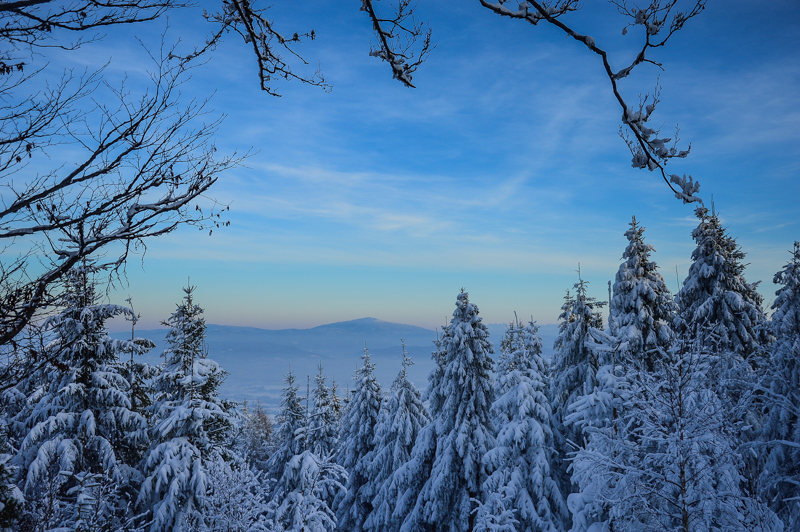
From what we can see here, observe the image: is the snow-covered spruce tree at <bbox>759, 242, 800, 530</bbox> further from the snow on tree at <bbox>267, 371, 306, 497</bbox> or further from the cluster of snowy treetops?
the snow on tree at <bbox>267, 371, 306, 497</bbox>

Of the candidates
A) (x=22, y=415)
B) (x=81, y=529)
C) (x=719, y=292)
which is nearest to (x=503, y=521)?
(x=81, y=529)

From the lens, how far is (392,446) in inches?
→ 953

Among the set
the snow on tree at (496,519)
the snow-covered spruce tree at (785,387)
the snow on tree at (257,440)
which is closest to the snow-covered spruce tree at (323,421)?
the snow on tree at (257,440)

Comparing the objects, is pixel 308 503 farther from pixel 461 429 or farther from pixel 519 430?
pixel 519 430

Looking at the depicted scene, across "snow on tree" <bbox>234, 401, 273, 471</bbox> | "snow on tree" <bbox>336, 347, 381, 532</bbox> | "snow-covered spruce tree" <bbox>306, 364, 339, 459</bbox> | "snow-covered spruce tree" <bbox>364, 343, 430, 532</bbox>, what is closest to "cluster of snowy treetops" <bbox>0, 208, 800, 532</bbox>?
"snow-covered spruce tree" <bbox>364, 343, 430, 532</bbox>

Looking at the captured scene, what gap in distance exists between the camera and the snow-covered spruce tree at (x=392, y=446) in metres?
22.3

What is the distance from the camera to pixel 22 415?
16.5 m

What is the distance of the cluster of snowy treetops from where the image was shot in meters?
7.77

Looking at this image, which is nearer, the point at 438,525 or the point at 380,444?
the point at 438,525

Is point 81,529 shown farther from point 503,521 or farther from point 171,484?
point 503,521

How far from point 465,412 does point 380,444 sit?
8358 millimetres

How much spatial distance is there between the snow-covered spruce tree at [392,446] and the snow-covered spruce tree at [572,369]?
311 inches

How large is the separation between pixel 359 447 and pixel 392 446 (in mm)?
3680

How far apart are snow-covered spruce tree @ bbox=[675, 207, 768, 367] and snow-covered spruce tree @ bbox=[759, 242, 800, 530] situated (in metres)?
1.31
